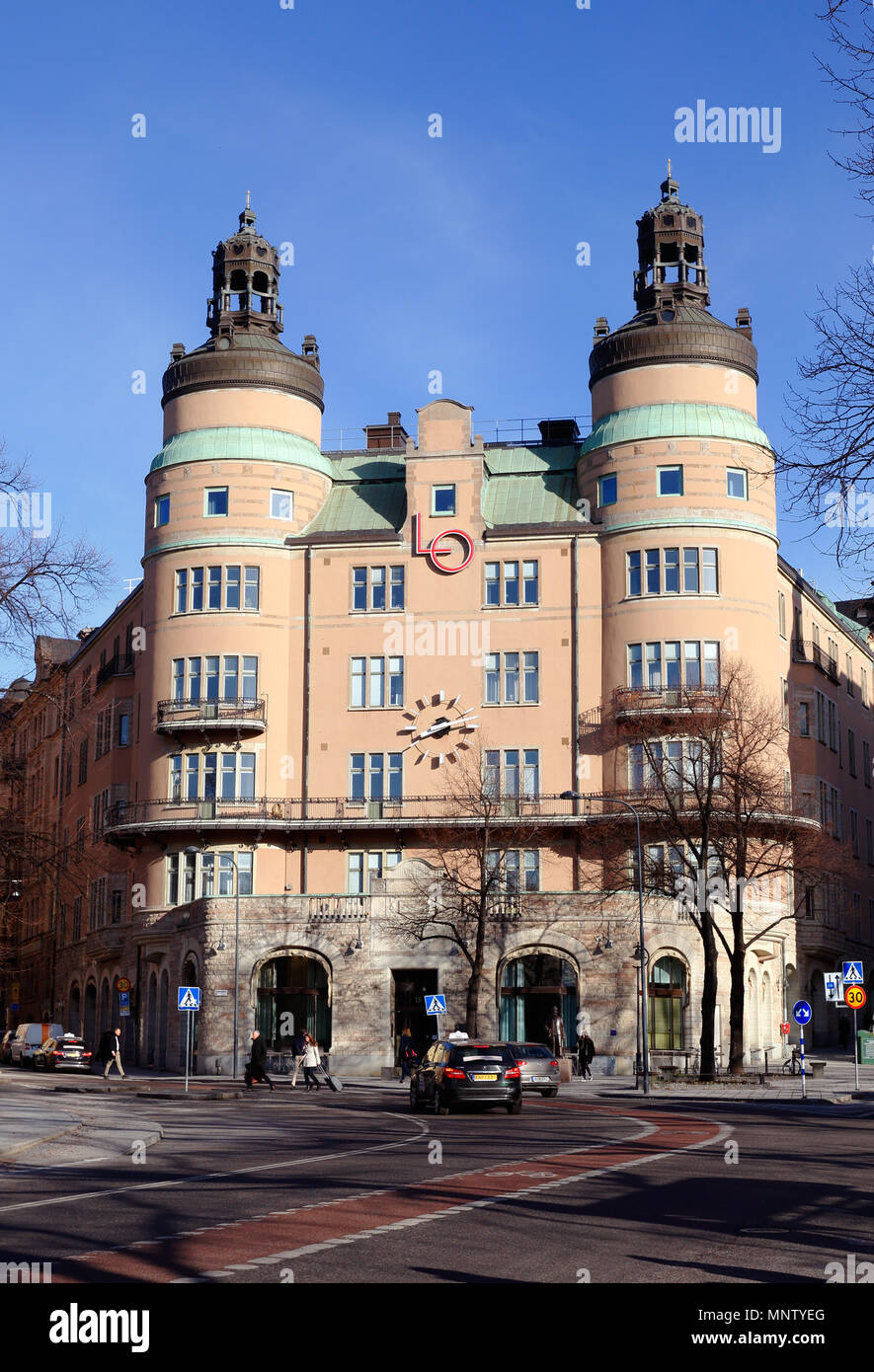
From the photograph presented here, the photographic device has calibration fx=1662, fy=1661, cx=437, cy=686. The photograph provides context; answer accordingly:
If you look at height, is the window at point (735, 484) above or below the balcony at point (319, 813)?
above

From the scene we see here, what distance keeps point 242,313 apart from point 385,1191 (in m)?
58.0

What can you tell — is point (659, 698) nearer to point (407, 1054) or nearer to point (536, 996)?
point (536, 996)

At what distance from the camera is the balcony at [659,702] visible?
Answer: 2366 inches

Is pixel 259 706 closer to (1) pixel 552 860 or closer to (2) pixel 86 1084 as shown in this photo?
(1) pixel 552 860

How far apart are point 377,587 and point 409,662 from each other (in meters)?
3.47

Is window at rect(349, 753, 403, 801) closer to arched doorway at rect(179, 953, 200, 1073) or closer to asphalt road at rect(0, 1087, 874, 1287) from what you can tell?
arched doorway at rect(179, 953, 200, 1073)

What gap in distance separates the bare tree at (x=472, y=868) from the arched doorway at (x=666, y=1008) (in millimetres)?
5599

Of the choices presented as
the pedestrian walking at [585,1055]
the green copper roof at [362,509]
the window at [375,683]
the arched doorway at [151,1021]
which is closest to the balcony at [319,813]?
the window at [375,683]

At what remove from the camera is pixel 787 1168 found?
1972cm

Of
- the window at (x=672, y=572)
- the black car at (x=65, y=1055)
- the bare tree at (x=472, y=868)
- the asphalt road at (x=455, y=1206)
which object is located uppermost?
the window at (x=672, y=572)

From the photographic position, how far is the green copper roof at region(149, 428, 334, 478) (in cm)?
6675

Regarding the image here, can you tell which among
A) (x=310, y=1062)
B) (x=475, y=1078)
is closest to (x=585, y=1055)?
A: (x=310, y=1062)

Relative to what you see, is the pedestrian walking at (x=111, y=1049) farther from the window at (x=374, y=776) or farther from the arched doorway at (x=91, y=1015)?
the arched doorway at (x=91, y=1015)
